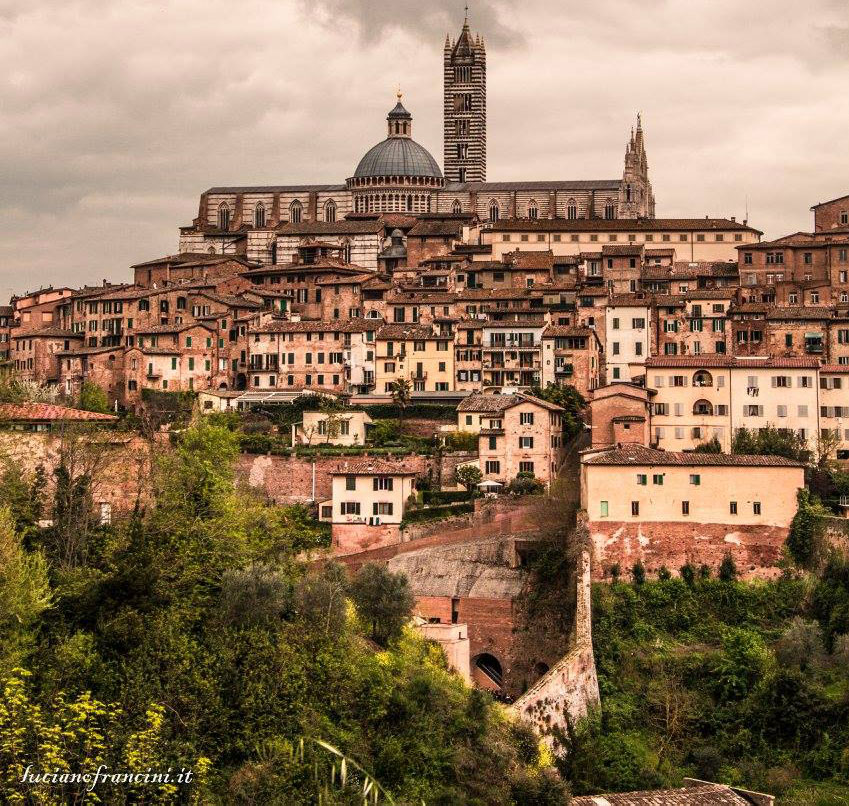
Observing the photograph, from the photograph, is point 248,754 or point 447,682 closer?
point 248,754

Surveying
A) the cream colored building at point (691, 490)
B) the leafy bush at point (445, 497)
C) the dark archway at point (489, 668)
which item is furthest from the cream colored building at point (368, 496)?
the cream colored building at point (691, 490)

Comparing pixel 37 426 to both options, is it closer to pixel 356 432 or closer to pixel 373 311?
pixel 356 432

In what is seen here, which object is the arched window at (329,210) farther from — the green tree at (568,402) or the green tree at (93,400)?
the green tree at (568,402)

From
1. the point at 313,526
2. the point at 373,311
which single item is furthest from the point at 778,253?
the point at 313,526

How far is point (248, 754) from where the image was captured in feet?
107

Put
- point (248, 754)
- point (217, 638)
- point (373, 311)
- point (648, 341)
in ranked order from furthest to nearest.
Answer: point (373, 311) < point (648, 341) < point (217, 638) < point (248, 754)

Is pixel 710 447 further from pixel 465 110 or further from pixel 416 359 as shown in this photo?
pixel 465 110

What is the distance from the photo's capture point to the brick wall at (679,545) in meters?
46.6

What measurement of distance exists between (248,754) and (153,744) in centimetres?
406

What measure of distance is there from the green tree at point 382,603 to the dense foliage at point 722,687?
216 inches

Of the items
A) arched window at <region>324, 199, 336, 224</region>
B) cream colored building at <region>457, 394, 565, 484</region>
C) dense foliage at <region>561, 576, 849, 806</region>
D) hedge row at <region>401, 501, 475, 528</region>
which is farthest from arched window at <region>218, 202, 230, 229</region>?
dense foliage at <region>561, 576, 849, 806</region>

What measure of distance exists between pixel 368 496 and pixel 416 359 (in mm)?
13969

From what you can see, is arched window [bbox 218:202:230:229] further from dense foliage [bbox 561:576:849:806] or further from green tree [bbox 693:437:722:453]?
dense foliage [bbox 561:576:849:806]

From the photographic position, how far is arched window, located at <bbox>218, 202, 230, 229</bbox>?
325 feet
